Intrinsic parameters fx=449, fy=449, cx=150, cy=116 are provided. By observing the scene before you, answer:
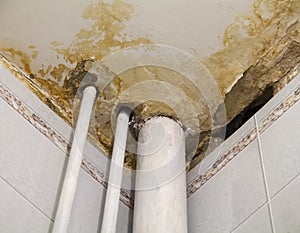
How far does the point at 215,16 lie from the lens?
1024mm

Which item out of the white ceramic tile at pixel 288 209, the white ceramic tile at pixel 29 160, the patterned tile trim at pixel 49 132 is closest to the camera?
the white ceramic tile at pixel 288 209

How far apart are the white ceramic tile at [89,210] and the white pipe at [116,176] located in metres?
0.06

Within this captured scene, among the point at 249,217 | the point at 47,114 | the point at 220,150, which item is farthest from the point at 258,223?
the point at 47,114

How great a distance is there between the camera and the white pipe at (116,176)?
87 cm

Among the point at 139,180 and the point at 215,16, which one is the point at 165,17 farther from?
the point at 139,180

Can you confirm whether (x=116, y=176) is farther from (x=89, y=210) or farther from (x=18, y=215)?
(x=18, y=215)

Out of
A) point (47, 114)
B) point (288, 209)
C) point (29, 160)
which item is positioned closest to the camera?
point (288, 209)

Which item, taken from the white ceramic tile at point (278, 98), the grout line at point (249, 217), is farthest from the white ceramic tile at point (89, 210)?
the white ceramic tile at point (278, 98)

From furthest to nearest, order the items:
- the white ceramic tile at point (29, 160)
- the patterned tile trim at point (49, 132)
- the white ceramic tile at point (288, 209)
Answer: the patterned tile trim at point (49, 132) → the white ceramic tile at point (29, 160) → the white ceramic tile at point (288, 209)

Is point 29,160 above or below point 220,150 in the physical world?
below

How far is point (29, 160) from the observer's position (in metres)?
0.91

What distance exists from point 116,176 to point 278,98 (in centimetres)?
39

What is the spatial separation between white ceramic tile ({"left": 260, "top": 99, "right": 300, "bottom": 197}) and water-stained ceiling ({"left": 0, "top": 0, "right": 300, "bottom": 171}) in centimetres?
14

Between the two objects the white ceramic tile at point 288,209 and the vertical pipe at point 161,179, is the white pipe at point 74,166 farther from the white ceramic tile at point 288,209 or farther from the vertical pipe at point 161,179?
the white ceramic tile at point 288,209
